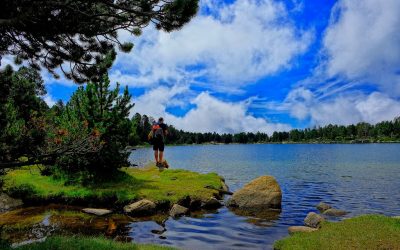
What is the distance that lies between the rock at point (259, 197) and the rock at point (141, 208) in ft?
22.7

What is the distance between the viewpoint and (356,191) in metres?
37.3

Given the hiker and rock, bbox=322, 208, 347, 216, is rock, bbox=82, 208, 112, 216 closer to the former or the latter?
the hiker

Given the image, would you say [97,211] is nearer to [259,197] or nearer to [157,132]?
[157,132]

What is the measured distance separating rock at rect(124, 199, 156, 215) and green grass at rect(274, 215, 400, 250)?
32.8ft

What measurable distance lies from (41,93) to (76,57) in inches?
3897

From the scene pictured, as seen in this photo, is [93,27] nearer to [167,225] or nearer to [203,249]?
[203,249]

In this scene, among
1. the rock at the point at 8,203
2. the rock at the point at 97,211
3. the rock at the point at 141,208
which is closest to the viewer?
the rock at the point at 97,211

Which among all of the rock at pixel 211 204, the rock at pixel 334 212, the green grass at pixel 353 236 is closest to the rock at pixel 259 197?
the rock at pixel 211 204

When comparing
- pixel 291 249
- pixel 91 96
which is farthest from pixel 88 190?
pixel 291 249

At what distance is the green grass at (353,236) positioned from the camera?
14.8m

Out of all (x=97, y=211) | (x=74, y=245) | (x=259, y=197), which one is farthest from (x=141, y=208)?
(x=74, y=245)

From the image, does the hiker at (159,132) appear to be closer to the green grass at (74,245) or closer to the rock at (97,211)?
the rock at (97,211)

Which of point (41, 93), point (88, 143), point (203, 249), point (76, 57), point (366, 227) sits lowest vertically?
point (203, 249)

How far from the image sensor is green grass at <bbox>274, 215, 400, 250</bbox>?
14.8m
